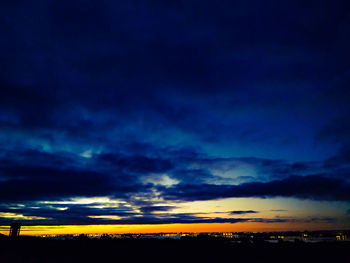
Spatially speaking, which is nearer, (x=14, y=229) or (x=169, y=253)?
(x=169, y=253)

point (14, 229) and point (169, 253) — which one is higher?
point (14, 229)

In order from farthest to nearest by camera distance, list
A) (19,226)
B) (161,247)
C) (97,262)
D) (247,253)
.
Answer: (19,226)
(161,247)
(247,253)
(97,262)

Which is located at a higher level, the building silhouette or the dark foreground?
the building silhouette

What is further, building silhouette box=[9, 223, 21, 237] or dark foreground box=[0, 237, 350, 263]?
building silhouette box=[9, 223, 21, 237]

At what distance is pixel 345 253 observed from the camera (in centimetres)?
2775

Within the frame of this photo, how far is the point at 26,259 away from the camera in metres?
25.8

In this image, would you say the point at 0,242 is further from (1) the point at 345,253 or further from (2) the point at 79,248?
(1) the point at 345,253

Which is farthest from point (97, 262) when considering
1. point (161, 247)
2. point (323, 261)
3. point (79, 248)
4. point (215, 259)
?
point (323, 261)

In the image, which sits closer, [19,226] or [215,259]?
[215,259]

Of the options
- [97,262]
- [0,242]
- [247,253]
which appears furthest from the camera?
[0,242]

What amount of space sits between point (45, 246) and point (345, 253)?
3247 centimetres

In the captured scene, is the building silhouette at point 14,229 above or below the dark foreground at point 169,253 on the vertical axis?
above

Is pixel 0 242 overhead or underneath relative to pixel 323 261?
overhead

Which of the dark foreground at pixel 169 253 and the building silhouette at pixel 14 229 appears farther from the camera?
the building silhouette at pixel 14 229
